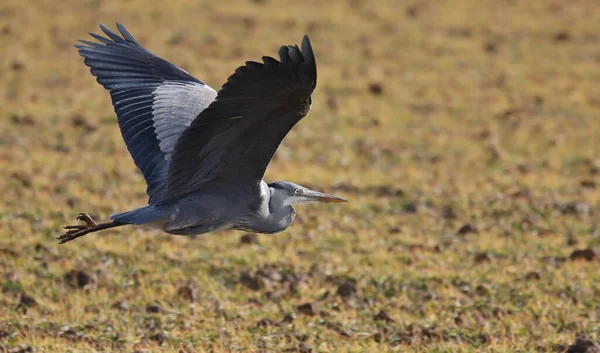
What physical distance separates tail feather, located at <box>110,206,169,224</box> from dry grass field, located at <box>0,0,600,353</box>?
2.78 ft

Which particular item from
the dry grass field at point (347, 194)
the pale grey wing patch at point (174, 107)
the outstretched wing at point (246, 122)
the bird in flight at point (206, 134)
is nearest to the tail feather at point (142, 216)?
the bird in flight at point (206, 134)

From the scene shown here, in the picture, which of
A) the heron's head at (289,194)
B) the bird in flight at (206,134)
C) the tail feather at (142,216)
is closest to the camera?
the bird in flight at (206,134)

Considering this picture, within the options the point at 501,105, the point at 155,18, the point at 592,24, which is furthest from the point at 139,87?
the point at 592,24

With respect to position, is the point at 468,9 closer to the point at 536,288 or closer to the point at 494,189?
the point at 494,189

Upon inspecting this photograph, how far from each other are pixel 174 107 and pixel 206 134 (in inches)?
45.8

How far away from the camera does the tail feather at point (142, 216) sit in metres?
5.61

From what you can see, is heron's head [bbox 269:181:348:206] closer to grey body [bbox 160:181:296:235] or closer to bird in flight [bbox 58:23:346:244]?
bird in flight [bbox 58:23:346:244]

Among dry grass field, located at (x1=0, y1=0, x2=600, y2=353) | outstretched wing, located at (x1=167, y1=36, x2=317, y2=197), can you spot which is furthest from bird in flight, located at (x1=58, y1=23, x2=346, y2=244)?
dry grass field, located at (x1=0, y1=0, x2=600, y2=353)

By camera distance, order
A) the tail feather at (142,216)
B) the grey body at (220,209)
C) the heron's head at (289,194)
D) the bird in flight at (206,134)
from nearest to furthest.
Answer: the bird in flight at (206,134) < the tail feather at (142,216) < the grey body at (220,209) < the heron's head at (289,194)

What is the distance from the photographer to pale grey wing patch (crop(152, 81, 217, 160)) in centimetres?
643

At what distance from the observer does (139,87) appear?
675cm

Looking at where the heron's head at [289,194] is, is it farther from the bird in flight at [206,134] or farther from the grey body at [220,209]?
the grey body at [220,209]

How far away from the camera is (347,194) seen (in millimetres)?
10781

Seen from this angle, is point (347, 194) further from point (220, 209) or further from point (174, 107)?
point (220, 209)
